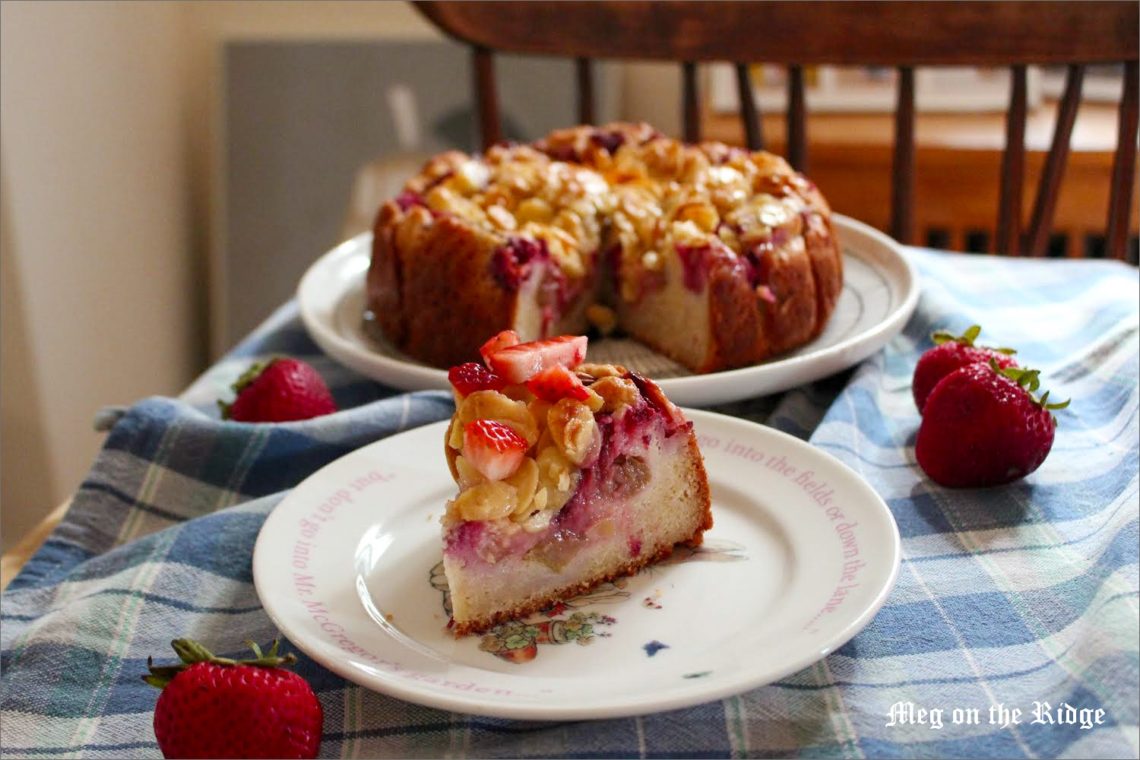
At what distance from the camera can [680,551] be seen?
3.76ft

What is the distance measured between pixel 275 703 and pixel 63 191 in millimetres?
1993

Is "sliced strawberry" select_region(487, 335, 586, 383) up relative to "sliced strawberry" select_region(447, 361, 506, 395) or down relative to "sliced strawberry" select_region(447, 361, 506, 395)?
up

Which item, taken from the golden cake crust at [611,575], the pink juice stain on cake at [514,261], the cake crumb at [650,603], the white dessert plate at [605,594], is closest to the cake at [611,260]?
the pink juice stain on cake at [514,261]

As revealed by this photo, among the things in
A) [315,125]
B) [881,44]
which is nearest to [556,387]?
[881,44]

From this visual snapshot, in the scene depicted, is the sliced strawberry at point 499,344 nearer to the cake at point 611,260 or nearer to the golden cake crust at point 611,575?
the golden cake crust at point 611,575

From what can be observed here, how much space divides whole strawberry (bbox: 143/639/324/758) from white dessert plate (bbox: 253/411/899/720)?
5cm

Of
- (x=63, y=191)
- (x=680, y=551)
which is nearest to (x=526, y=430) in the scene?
(x=680, y=551)

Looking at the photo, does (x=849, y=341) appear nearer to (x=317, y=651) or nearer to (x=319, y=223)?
(x=317, y=651)

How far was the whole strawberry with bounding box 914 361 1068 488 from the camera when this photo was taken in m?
1.23

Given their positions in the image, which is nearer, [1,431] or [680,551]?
[680,551]

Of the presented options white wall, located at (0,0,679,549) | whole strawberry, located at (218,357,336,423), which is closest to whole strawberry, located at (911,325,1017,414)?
whole strawberry, located at (218,357,336,423)

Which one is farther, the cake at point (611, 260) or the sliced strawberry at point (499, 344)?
the cake at point (611, 260)

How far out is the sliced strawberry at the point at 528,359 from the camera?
1.07 metres

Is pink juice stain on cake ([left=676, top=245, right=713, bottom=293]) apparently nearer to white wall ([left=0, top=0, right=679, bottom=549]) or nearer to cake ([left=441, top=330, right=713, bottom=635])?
cake ([left=441, top=330, right=713, bottom=635])
